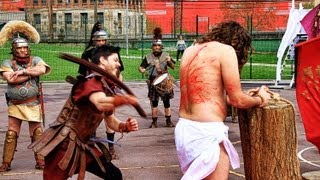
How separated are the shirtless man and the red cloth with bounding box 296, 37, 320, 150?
7.67 feet

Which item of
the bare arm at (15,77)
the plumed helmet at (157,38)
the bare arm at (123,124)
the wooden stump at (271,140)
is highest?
the plumed helmet at (157,38)

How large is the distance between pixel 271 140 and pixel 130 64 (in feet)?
87.3

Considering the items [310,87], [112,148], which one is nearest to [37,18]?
[112,148]

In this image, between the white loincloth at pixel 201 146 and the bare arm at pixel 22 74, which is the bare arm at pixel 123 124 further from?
the bare arm at pixel 22 74

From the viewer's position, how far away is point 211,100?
4.82 meters

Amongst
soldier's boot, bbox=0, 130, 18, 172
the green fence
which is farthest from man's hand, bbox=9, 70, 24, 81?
the green fence

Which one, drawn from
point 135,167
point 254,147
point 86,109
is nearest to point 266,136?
point 254,147

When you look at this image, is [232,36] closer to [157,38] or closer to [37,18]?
[157,38]

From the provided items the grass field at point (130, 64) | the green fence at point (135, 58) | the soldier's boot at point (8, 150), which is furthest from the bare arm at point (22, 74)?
the green fence at point (135, 58)

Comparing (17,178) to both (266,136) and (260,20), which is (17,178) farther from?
(260,20)

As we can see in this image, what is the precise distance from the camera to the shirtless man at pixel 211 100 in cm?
470

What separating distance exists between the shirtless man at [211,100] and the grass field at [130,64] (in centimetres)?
1445

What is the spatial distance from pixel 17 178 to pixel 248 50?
4.00 metres

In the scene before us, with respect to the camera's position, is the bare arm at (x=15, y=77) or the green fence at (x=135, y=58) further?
the green fence at (x=135, y=58)
